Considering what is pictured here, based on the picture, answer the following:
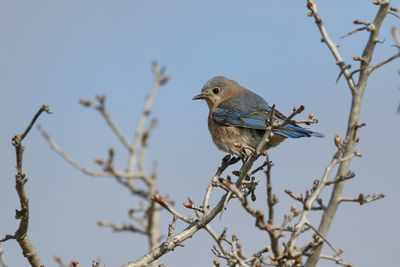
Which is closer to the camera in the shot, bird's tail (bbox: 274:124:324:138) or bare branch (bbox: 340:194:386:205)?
bare branch (bbox: 340:194:386:205)

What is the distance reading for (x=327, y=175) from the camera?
4.38 meters

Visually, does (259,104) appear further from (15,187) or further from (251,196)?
(15,187)

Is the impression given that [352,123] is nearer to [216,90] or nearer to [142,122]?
[142,122]

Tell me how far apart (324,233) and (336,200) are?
28cm

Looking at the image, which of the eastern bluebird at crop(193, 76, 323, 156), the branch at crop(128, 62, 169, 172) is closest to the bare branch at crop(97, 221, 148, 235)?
the branch at crop(128, 62, 169, 172)

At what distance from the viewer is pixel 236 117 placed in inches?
352

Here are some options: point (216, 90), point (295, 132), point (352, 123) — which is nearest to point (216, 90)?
point (216, 90)

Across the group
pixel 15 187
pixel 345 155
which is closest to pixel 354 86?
pixel 345 155

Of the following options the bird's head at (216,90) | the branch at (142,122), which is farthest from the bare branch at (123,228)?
the bird's head at (216,90)

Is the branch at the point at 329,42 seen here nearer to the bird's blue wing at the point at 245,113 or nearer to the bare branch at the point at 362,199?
the bare branch at the point at 362,199

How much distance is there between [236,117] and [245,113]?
169mm

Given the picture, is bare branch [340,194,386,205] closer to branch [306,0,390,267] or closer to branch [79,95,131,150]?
branch [306,0,390,267]

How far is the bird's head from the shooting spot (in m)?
10.3

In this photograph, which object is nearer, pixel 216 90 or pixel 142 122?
pixel 142 122
